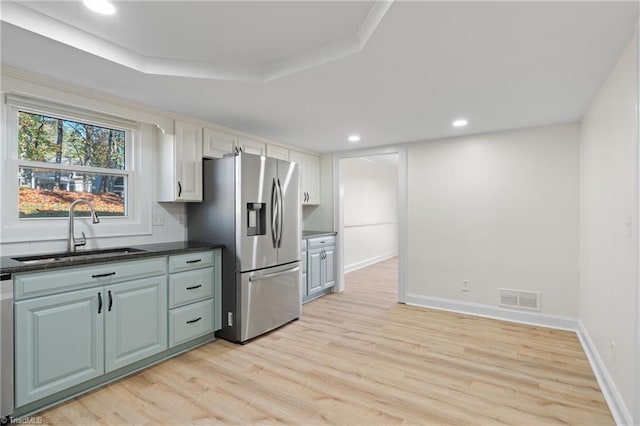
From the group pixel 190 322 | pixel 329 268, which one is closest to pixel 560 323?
pixel 329 268

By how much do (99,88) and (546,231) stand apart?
4557 mm

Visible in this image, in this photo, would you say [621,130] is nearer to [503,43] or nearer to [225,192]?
[503,43]

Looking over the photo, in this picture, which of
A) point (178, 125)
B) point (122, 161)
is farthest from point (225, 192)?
point (122, 161)

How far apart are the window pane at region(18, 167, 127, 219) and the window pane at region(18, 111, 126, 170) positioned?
0.11 m

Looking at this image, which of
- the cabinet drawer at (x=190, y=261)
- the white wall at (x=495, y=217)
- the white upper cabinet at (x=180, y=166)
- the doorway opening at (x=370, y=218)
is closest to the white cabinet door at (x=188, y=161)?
the white upper cabinet at (x=180, y=166)

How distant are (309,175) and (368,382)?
327 centimetres

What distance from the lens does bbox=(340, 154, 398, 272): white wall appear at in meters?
6.68

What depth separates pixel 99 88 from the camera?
2.53 metres

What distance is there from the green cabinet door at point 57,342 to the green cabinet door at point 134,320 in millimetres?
61

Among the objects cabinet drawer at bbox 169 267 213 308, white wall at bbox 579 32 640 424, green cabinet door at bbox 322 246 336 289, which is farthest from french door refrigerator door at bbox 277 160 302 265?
white wall at bbox 579 32 640 424

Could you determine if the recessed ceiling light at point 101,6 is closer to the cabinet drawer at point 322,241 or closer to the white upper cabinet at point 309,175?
the white upper cabinet at point 309,175

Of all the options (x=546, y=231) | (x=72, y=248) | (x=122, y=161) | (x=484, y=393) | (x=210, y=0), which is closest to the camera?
(x=210, y=0)

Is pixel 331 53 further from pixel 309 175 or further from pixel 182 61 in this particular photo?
pixel 309 175

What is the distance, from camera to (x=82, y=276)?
215 centimetres
